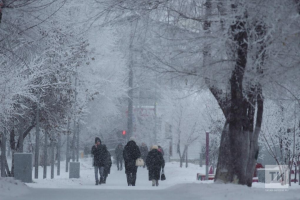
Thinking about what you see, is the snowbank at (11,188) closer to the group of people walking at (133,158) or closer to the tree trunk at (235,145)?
the tree trunk at (235,145)

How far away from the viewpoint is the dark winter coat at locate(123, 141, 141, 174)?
62.1 ft

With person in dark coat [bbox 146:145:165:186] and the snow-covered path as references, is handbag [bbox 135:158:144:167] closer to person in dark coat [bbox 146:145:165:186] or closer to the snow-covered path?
person in dark coat [bbox 146:145:165:186]

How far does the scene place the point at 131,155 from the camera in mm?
18938

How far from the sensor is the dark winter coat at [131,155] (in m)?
18.9

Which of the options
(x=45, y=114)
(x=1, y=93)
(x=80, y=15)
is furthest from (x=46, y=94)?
(x=80, y=15)

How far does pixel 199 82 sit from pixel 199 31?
65.2 inches

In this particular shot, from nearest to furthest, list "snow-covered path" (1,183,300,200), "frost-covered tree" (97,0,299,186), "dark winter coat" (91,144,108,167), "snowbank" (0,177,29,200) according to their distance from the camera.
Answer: "snow-covered path" (1,183,300,200), "snowbank" (0,177,29,200), "frost-covered tree" (97,0,299,186), "dark winter coat" (91,144,108,167)

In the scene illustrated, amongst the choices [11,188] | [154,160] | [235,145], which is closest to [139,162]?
[154,160]

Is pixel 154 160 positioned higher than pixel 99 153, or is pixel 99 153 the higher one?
pixel 99 153

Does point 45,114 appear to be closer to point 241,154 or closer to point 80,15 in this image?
point 80,15

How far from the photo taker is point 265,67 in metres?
12.1

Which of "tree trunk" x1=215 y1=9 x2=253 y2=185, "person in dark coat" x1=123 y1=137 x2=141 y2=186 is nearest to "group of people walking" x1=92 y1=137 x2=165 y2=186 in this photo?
"person in dark coat" x1=123 y1=137 x2=141 y2=186

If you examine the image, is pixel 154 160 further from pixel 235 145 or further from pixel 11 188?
pixel 11 188

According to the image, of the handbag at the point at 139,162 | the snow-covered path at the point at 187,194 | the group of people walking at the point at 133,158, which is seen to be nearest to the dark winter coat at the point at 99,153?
the group of people walking at the point at 133,158
